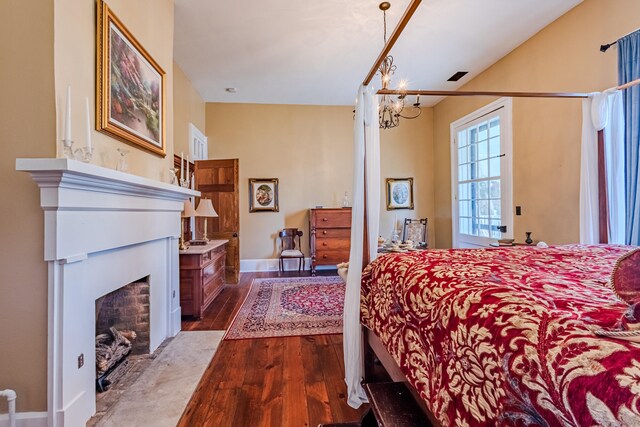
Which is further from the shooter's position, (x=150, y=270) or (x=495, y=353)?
(x=150, y=270)

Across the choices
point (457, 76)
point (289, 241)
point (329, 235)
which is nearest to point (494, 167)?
point (457, 76)

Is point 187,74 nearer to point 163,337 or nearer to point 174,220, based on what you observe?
point 174,220

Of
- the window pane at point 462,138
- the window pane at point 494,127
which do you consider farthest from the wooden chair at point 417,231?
the window pane at point 494,127

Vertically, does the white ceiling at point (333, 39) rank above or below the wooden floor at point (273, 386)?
above

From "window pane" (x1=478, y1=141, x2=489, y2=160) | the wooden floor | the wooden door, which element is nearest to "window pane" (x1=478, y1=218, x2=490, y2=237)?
"window pane" (x1=478, y1=141, x2=489, y2=160)

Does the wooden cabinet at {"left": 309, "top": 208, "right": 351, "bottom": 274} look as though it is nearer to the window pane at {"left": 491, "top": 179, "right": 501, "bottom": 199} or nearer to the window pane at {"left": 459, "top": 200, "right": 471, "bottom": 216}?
the window pane at {"left": 459, "top": 200, "right": 471, "bottom": 216}

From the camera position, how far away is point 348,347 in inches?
70.7

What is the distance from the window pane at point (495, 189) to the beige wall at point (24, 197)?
4.60 metres

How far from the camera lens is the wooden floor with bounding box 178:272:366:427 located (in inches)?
64.1

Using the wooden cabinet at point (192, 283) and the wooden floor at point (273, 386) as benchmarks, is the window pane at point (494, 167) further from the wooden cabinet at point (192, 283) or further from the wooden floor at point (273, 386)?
the wooden cabinet at point (192, 283)

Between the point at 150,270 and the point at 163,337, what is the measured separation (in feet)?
2.22

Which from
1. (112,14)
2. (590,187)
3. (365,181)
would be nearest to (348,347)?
(365,181)

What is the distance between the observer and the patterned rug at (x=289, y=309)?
2.80 metres

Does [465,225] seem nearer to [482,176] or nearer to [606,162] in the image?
[482,176]
